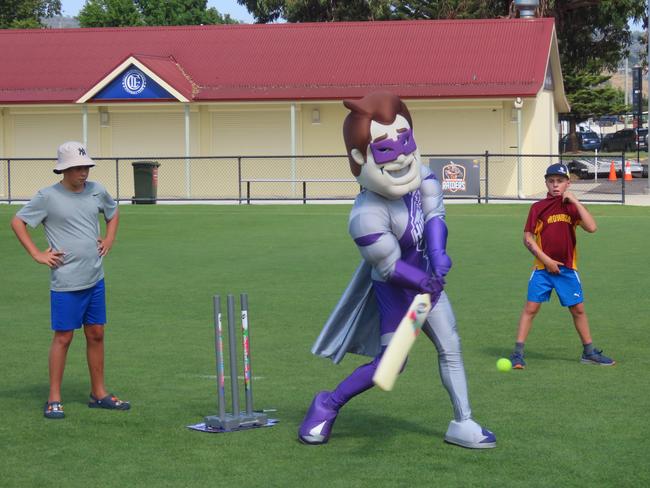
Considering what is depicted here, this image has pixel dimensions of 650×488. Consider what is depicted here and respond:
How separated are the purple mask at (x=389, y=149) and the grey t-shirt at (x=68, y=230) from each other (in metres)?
2.18

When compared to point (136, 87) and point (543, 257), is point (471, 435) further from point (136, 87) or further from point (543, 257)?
point (136, 87)

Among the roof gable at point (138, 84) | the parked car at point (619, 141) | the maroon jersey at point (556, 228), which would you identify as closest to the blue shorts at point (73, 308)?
the maroon jersey at point (556, 228)

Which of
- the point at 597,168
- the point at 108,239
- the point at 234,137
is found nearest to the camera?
the point at 108,239

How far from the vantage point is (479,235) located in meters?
21.8

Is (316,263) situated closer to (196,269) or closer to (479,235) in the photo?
(196,269)

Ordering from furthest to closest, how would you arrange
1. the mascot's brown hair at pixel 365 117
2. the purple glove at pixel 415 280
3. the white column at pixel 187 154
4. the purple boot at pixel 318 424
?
the white column at pixel 187 154 → the purple boot at pixel 318 424 → the mascot's brown hair at pixel 365 117 → the purple glove at pixel 415 280

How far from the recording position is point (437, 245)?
712 centimetres

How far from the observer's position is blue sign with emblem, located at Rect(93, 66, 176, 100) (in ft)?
116

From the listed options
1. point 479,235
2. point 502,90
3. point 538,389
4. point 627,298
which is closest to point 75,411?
point 538,389

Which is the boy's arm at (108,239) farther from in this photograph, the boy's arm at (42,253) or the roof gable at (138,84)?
the roof gable at (138,84)

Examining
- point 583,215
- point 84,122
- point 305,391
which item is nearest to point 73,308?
point 305,391

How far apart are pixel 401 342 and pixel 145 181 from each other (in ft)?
83.5

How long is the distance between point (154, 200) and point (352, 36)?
9.78 m

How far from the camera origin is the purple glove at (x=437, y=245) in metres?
7.03
